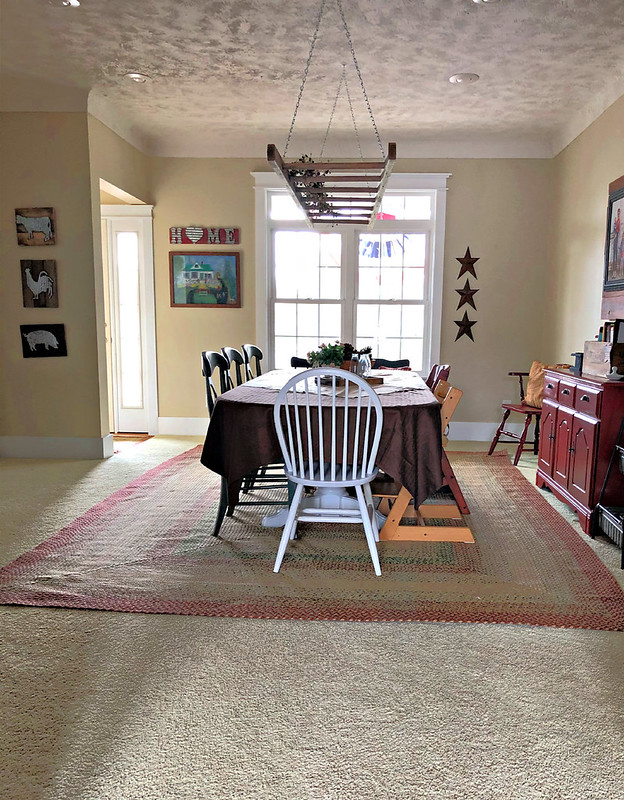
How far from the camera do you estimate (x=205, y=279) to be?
19.6ft

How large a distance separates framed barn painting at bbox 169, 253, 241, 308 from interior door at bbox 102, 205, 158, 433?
28 centimetres

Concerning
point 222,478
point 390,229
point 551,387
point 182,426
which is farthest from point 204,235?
point 551,387

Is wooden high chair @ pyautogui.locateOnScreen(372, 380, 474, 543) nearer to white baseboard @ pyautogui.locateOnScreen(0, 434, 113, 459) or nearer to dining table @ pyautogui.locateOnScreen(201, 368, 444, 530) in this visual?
dining table @ pyautogui.locateOnScreen(201, 368, 444, 530)

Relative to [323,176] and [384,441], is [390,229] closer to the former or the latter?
[323,176]

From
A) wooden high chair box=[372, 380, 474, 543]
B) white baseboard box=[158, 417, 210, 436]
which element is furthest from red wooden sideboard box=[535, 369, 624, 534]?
white baseboard box=[158, 417, 210, 436]

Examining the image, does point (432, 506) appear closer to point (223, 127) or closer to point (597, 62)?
point (597, 62)

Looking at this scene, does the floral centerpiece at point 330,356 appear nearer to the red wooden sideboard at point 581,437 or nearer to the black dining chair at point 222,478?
the black dining chair at point 222,478

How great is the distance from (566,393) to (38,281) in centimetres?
414

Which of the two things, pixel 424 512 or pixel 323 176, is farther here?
pixel 424 512

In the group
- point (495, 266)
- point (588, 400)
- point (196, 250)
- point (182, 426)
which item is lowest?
point (182, 426)

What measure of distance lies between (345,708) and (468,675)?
1.49 ft

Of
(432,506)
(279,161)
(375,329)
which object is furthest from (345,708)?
(375,329)

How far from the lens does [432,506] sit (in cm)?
352

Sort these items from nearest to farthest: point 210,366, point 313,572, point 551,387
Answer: point 313,572 → point 210,366 → point 551,387
